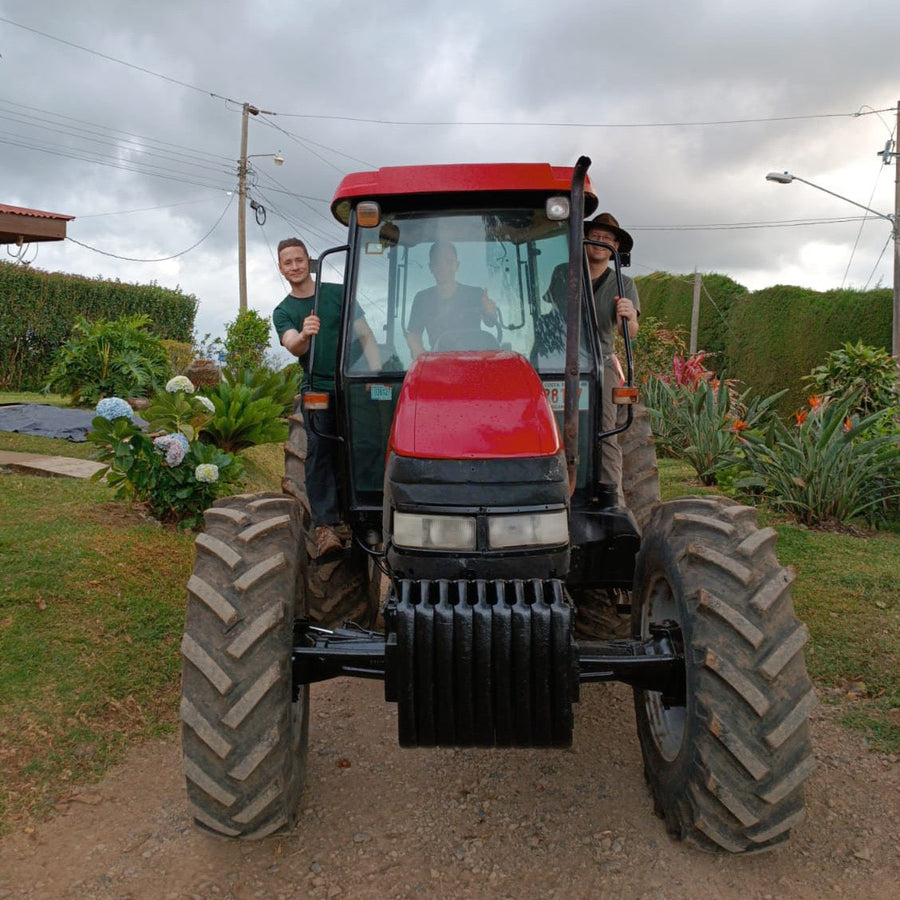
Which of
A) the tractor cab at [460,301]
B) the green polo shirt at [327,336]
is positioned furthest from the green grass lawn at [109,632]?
the green polo shirt at [327,336]

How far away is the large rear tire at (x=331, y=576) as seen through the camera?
12.7 ft

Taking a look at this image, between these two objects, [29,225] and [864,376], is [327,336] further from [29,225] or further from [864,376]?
[29,225]

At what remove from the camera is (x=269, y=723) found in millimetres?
2709

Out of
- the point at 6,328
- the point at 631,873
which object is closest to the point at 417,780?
the point at 631,873

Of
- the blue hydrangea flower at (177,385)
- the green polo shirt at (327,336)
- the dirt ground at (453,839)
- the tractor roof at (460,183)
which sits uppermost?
the tractor roof at (460,183)

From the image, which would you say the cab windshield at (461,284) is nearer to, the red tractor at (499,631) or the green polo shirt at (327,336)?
the red tractor at (499,631)

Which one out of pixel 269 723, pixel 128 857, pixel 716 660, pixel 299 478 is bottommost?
pixel 128 857

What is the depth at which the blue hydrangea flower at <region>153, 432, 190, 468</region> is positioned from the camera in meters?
5.87

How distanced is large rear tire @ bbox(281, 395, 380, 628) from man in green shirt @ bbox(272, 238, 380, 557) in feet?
0.25

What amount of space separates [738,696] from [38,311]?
59.2 feet

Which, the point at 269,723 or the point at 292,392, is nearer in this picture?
the point at 269,723

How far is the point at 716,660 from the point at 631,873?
810 millimetres

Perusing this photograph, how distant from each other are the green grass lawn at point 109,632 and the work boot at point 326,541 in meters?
1.03

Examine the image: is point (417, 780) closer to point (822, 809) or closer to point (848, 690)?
point (822, 809)
